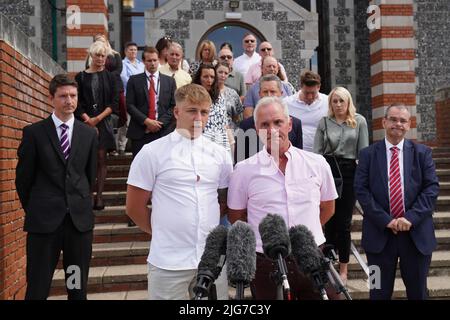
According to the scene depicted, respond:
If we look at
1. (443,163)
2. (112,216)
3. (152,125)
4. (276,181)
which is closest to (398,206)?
(276,181)

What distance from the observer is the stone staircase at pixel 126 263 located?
5.72 m

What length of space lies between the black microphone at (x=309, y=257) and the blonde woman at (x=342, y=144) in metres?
3.33

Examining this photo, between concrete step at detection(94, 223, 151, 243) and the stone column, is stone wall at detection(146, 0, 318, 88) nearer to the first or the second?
the stone column

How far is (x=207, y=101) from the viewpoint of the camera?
9.78 ft

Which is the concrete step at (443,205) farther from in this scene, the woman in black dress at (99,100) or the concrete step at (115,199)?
the woman in black dress at (99,100)

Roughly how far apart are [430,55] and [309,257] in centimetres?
1365

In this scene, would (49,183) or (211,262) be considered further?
(49,183)

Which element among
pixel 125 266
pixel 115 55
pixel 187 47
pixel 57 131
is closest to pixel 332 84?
pixel 187 47

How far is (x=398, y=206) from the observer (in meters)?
4.22

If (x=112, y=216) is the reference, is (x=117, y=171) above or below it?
above

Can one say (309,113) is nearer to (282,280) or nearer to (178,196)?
(178,196)

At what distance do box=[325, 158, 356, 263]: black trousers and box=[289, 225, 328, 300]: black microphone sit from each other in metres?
3.34

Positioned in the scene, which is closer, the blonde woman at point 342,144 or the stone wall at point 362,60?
the blonde woman at point 342,144

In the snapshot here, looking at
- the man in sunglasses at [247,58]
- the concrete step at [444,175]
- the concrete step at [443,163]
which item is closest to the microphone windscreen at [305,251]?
the man in sunglasses at [247,58]
